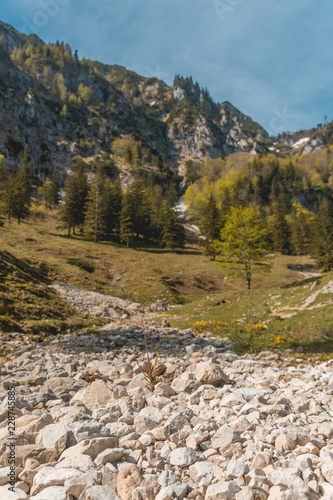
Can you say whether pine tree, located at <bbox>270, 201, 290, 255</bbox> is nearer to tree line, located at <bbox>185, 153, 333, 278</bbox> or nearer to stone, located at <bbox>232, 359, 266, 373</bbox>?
tree line, located at <bbox>185, 153, 333, 278</bbox>

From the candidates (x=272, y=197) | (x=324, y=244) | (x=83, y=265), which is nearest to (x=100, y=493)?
(x=83, y=265)

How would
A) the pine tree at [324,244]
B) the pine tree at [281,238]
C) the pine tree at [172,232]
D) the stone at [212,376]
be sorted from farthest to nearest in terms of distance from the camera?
the pine tree at [281,238] < the pine tree at [172,232] < the pine tree at [324,244] < the stone at [212,376]

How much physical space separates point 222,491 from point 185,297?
28969mm

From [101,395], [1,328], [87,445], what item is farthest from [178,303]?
[87,445]

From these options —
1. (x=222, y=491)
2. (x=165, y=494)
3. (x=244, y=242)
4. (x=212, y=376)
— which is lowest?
(x=212, y=376)

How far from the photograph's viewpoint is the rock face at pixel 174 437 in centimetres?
269

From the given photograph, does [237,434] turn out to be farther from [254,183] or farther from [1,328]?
[254,183]

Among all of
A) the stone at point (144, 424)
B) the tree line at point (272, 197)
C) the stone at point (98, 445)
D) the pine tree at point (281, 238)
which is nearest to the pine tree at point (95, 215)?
the tree line at point (272, 197)

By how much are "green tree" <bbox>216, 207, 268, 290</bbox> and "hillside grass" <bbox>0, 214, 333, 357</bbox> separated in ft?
8.73

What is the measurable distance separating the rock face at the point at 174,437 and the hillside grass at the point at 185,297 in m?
5.65

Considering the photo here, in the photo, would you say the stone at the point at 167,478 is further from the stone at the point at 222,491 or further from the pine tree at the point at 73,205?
the pine tree at the point at 73,205

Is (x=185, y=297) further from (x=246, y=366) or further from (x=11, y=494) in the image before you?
(x=11, y=494)

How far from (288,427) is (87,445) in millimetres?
2802

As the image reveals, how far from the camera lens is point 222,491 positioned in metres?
2.56
